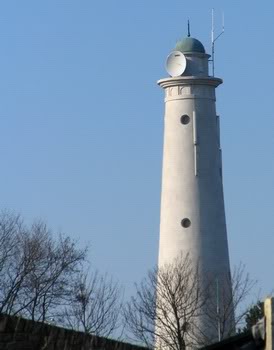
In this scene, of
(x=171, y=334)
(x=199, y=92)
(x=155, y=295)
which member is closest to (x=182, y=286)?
(x=155, y=295)

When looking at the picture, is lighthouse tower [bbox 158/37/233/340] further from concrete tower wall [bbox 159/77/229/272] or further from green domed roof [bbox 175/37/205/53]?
green domed roof [bbox 175/37/205/53]

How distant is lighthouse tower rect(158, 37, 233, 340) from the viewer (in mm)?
56469

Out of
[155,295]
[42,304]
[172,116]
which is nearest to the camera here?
[42,304]

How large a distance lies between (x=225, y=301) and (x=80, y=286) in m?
6.74

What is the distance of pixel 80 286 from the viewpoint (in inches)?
2005

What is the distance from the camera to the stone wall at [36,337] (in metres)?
16.5

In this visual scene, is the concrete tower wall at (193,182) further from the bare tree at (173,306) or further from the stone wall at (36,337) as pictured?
the stone wall at (36,337)

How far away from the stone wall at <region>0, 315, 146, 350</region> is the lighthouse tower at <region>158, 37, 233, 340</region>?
36867 mm

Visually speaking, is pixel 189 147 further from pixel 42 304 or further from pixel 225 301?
pixel 42 304

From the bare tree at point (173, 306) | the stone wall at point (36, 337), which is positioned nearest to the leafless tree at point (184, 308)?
the bare tree at point (173, 306)

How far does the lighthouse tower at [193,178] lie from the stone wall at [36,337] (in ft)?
121

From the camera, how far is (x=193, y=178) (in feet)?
188

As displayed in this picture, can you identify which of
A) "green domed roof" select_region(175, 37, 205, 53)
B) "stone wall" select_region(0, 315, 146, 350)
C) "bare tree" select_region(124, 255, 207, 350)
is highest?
"green domed roof" select_region(175, 37, 205, 53)

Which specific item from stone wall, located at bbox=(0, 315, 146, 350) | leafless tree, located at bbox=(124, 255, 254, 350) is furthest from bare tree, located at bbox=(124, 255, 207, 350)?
stone wall, located at bbox=(0, 315, 146, 350)
